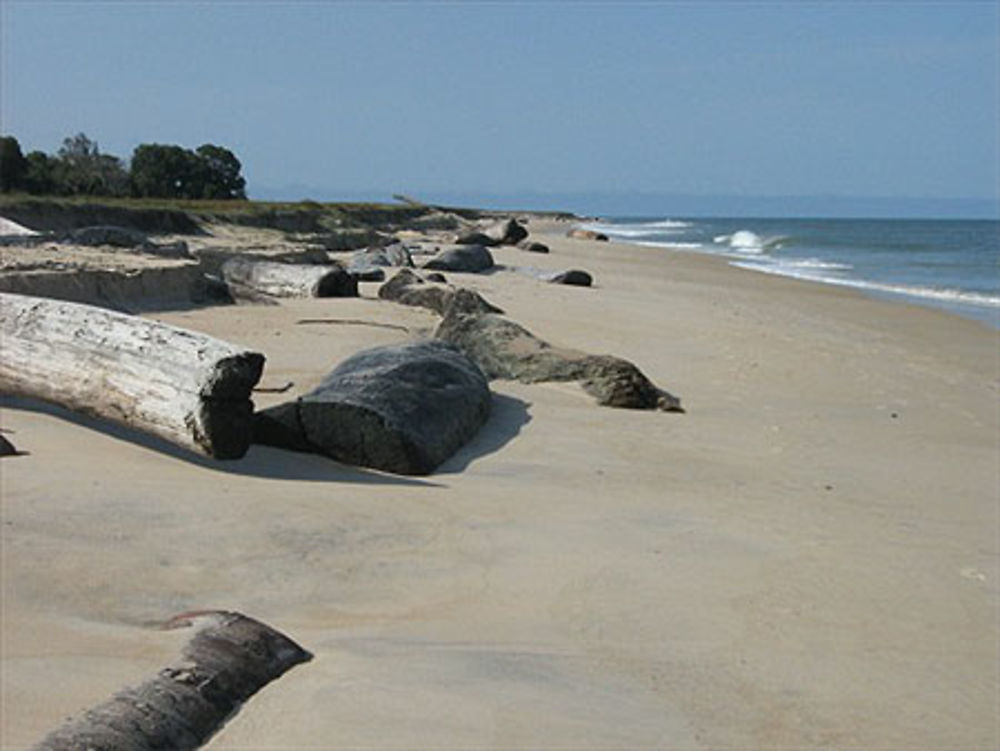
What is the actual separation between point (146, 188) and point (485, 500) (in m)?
55.2

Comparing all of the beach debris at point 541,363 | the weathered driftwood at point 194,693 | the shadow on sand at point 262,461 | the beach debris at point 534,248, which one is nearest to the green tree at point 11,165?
the beach debris at point 534,248

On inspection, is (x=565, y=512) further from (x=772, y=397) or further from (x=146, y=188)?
(x=146, y=188)

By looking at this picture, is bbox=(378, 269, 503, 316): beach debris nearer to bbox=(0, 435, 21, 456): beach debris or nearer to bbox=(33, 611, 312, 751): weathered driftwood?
bbox=(0, 435, 21, 456): beach debris

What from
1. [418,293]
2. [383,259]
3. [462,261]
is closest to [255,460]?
[418,293]

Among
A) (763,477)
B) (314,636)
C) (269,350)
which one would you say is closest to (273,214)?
(269,350)

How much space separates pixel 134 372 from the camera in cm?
566

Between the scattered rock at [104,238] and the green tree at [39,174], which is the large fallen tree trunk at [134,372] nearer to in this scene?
the scattered rock at [104,238]

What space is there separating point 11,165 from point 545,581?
4259 cm

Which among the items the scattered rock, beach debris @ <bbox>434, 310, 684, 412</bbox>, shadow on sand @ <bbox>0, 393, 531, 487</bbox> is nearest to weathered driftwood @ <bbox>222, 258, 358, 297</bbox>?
the scattered rock

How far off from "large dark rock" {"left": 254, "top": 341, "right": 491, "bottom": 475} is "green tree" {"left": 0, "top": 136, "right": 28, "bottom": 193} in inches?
1508

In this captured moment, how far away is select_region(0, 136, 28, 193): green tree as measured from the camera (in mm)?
41188

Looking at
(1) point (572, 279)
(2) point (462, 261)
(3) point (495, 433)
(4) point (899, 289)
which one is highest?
(2) point (462, 261)

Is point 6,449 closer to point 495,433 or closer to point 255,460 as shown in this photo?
point 255,460

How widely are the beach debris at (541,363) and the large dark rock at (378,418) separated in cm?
201
